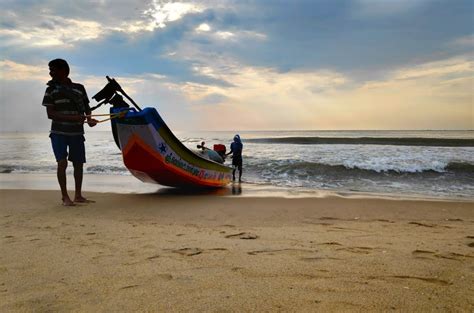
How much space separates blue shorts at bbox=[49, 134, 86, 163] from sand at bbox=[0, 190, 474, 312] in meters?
0.78

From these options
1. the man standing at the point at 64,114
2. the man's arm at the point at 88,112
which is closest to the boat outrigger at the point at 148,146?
the man's arm at the point at 88,112

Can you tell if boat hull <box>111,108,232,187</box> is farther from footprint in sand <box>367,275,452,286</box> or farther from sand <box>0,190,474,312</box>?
footprint in sand <box>367,275,452,286</box>

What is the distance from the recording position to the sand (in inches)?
72.4

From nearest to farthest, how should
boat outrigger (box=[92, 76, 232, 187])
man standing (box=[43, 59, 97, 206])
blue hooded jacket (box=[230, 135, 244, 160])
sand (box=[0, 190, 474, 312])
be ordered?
sand (box=[0, 190, 474, 312])
man standing (box=[43, 59, 97, 206])
boat outrigger (box=[92, 76, 232, 187])
blue hooded jacket (box=[230, 135, 244, 160])

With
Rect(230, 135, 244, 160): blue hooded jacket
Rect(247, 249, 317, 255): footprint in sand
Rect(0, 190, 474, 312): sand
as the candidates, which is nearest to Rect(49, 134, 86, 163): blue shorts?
Rect(0, 190, 474, 312): sand

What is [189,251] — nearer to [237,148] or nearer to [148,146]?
[148,146]

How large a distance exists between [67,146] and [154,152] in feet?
5.43

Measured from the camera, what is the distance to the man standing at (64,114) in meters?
4.75

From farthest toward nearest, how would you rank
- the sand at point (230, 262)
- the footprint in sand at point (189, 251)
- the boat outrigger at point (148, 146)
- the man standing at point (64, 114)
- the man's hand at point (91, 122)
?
the boat outrigger at point (148, 146) < the man's hand at point (91, 122) < the man standing at point (64, 114) < the footprint in sand at point (189, 251) < the sand at point (230, 262)

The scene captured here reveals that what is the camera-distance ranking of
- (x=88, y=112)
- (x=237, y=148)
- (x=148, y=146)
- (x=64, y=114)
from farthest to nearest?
(x=237, y=148) < (x=148, y=146) < (x=88, y=112) < (x=64, y=114)

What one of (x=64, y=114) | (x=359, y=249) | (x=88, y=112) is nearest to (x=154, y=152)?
(x=88, y=112)

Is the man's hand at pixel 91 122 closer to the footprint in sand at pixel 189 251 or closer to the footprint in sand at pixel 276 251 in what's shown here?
the footprint in sand at pixel 189 251

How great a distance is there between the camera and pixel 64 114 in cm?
480

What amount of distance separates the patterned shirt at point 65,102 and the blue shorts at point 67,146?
7cm
